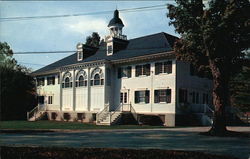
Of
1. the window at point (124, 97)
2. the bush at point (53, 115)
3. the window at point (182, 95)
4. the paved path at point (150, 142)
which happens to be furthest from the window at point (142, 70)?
the paved path at point (150, 142)

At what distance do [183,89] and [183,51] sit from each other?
33.7 ft

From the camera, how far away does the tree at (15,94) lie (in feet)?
148

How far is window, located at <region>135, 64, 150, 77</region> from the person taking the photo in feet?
110

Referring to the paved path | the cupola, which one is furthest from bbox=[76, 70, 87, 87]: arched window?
the paved path

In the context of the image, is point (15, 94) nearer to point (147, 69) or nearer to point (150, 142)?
point (147, 69)

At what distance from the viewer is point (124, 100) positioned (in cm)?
3603

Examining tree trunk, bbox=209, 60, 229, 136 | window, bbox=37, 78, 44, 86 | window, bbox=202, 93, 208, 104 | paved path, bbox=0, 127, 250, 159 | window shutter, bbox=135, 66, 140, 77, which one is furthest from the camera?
window, bbox=37, 78, 44, 86

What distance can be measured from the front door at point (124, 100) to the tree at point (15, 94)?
18291mm

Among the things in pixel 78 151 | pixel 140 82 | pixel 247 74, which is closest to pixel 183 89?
pixel 140 82

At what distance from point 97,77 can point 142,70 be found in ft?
22.0

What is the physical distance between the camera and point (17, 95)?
4653 centimetres

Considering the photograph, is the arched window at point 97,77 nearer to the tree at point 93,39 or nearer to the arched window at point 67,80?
the arched window at point 67,80

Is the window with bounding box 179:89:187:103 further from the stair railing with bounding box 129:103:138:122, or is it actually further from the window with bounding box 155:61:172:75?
the stair railing with bounding box 129:103:138:122

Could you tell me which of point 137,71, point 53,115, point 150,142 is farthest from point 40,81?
point 150,142
